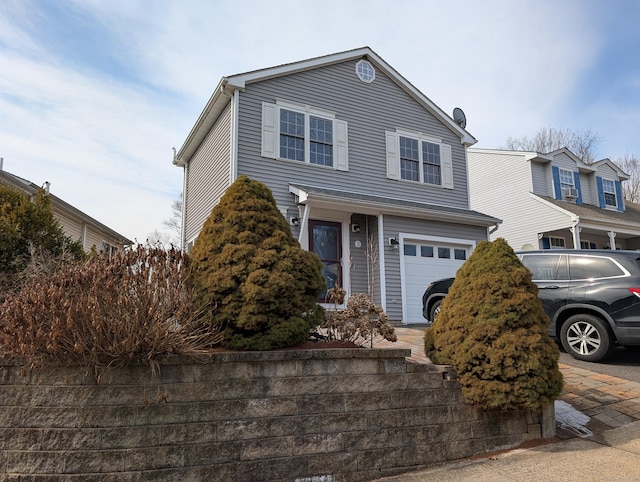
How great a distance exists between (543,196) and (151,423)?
57.4 feet

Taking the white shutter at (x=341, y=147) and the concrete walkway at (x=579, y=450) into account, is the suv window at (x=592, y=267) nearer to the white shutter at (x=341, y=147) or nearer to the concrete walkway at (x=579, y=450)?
the concrete walkway at (x=579, y=450)

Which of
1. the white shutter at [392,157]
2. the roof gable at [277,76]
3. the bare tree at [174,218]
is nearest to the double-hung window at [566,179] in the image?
the roof gable at [277,76]

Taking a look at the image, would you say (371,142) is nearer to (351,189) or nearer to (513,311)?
(351,189)

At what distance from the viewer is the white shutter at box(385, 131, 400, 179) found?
11031 millimetres

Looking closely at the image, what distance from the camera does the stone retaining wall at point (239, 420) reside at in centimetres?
280

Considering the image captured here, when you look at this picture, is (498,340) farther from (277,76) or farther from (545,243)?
(545,243)

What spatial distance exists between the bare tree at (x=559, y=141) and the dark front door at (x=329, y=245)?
2319 cm

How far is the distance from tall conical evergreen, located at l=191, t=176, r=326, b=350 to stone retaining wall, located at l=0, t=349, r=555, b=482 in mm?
312

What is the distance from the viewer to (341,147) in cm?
1048

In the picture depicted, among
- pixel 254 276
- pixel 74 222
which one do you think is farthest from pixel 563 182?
pixel 74 222

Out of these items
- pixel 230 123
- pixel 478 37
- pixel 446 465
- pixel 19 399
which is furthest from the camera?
pixel 230 123

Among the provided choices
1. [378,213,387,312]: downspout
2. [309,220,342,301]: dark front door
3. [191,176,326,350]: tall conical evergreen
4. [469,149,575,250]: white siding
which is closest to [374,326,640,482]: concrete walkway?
[191,176,326,350]: tall conical evergreen

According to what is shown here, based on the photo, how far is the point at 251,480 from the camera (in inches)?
115

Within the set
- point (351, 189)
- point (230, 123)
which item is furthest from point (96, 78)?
point (351, 189)
